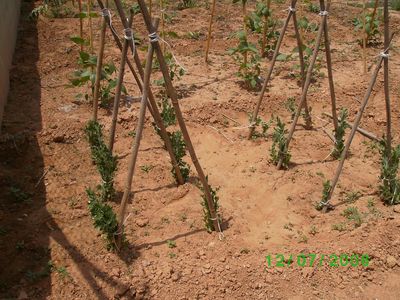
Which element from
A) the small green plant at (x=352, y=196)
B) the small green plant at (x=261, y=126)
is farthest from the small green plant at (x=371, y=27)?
the small green plant at (x=352, y=196)

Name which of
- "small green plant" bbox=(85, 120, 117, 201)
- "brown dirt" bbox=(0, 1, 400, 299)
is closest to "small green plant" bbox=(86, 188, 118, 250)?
"brown dirt" bbox=(0, 1, 400, 299)

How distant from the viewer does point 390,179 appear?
11.8 ft

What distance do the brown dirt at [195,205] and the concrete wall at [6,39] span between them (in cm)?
19

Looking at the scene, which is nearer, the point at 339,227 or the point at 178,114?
the point at 178,114

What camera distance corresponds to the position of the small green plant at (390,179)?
3.60 meters

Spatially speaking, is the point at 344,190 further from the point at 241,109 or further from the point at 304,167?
the point at 241,109

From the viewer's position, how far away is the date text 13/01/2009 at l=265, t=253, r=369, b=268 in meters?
3.08

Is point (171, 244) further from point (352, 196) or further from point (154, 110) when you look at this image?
point (352, 196)

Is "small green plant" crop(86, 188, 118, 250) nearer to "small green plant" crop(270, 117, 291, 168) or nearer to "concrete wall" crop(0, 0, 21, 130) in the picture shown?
"small green plant" crop(270, 117, 291, 168)

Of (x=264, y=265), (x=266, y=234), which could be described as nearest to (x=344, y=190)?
(x=266, y=234)

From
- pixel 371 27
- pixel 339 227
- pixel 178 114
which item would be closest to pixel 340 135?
pixel 339 227

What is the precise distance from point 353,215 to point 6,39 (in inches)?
168

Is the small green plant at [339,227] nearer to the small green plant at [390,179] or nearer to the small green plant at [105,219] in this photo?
the small green plant at [390,179]

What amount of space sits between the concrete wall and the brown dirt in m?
0.19
